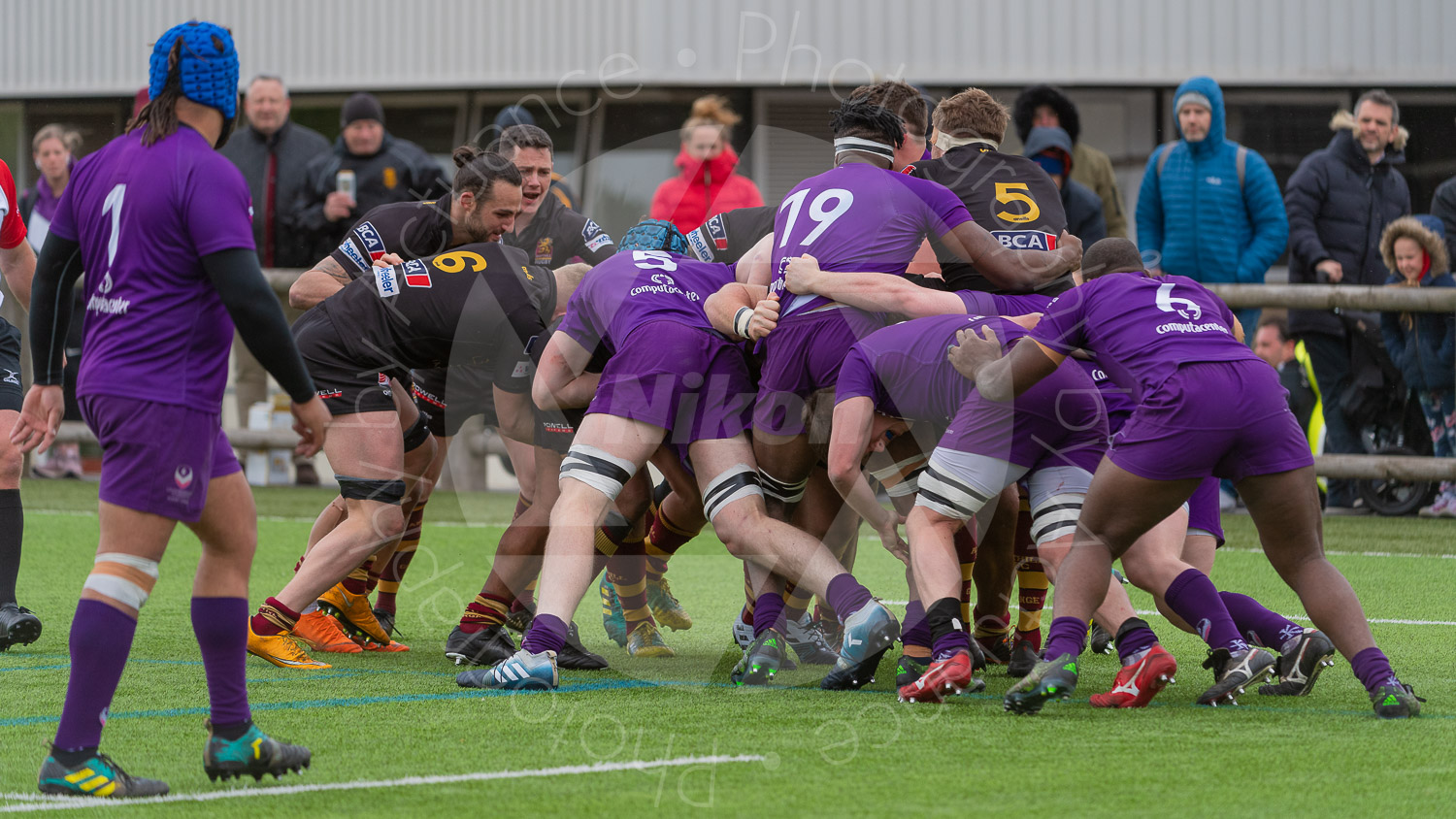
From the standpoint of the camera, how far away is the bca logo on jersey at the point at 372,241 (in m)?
6.65

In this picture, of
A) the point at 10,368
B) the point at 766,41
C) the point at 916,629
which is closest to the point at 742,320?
the point at 916,629

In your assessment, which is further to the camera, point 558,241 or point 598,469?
point 558,241

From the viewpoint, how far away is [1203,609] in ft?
17.7

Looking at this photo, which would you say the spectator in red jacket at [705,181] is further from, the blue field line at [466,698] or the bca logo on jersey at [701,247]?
the blue field line at [466,698]

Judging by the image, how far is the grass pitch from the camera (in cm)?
378

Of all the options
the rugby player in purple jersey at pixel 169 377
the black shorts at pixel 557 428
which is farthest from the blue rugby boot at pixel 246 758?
the black shorts at pixel 557 428

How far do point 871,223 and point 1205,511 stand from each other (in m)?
1.74

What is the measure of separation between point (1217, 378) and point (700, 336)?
5.91 ft

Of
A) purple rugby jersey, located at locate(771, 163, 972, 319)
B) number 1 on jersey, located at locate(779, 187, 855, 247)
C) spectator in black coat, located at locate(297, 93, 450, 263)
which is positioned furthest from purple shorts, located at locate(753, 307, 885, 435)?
spectator in black coat, located at locate(297, 93, 450, 263)

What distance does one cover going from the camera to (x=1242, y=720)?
481 cm

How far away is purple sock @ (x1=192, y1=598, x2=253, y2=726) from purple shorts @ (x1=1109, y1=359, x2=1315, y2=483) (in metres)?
2.58

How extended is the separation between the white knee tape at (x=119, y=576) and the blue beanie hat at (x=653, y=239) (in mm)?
2800

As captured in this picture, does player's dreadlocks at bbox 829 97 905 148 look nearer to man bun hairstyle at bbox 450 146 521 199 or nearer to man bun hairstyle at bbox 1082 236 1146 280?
man bun hairstyle at bbox 1082 236 1146 280

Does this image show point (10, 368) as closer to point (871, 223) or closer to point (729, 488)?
point (729, 488)
